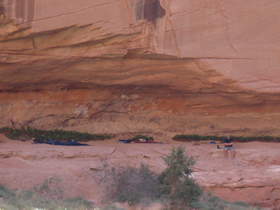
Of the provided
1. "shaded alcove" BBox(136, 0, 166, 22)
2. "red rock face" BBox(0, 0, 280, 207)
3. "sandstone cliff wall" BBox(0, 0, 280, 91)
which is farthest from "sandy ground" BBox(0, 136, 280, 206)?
"shaded alcove" BBox(136, 0, 166, 22)

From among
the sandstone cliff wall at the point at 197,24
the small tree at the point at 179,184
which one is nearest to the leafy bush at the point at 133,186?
the small tree at the point at 179,184

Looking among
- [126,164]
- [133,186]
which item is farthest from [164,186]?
[126,164]

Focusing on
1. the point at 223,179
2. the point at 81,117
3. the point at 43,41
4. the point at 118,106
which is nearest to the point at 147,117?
the point at 118,106

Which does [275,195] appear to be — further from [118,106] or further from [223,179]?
[118,106]

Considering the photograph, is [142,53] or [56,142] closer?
[142,53]

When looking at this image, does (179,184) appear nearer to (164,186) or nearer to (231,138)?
(164,186)
